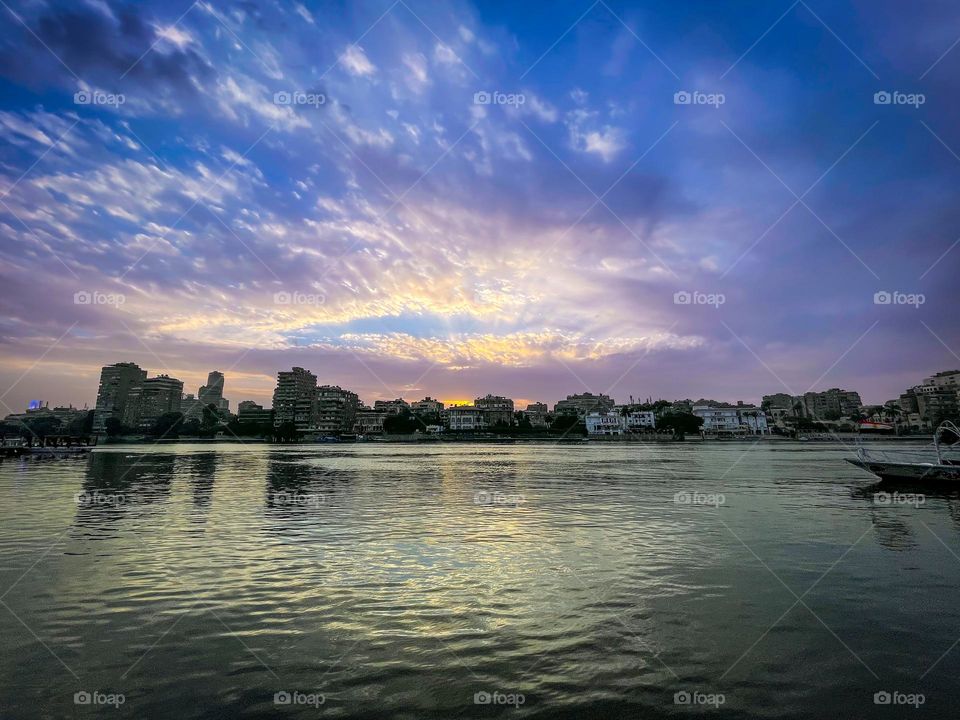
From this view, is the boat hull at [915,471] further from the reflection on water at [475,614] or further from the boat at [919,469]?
the reflection on water at [475,614]

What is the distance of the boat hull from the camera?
33250 mm

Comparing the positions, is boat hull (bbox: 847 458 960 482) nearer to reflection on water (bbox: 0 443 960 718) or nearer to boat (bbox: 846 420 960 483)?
boat (bbox: 846 420 960 483)

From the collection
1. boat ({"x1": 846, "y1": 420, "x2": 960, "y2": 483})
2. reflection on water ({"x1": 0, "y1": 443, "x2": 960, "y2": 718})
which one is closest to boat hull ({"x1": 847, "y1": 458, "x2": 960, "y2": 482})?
boat ({"x1": 846, "y1": 420, "x2": 960, "y2": 483})

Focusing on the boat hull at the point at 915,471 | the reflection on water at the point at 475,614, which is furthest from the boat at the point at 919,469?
the reflection on water at the point at 475,614

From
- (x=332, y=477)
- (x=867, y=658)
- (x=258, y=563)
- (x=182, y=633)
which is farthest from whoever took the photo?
(x=332, y=477)

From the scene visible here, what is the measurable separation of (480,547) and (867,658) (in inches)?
417

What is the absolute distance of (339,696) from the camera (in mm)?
6910

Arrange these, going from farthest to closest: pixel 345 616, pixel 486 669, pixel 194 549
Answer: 1. pixel 194 549
2. pixel 345 616
3. pixel 486 669

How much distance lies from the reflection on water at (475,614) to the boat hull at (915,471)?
15.6 metres

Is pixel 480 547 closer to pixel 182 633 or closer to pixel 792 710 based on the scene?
pixel 182 633

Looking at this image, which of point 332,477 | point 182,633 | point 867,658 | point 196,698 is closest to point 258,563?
point 182,633

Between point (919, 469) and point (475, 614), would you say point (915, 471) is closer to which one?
point (919, 469)

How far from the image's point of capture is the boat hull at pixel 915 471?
33.2 metres

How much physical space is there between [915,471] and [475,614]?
39.3 metres
